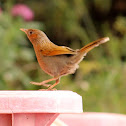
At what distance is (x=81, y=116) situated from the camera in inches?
127

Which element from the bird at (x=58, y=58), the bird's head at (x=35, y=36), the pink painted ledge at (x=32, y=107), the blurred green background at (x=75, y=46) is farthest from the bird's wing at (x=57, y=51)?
the blurred green background at (x=75, y=46)

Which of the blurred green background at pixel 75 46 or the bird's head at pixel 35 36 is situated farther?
the blurred green background at pixel 75 46

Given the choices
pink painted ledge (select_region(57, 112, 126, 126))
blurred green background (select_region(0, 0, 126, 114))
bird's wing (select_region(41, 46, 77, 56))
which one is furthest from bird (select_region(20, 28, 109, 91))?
blurred green background (select_region(0, 0, 126, 114))

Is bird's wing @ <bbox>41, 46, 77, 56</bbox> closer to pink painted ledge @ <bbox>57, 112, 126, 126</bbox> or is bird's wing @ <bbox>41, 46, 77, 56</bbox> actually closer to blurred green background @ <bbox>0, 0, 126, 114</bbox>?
pink painted ledge @ <bbox>57, 112, 126, 126</bbox>

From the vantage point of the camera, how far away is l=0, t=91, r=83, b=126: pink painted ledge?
1.82 metres

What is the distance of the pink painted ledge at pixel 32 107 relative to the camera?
1.82 meters

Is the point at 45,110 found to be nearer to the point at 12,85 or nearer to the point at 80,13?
the point at 12,85

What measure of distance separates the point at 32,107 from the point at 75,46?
550cm

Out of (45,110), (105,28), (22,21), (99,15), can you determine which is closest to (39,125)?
(45,110)

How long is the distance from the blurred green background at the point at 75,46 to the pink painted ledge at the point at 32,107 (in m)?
3.27

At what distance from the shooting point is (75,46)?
7.30 meters

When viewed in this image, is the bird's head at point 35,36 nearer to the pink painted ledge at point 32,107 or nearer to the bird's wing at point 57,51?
the bird's wing at point 57,51

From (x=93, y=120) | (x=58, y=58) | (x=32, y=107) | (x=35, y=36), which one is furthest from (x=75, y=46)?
(x=32, y=107)

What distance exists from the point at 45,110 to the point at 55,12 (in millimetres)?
6260
